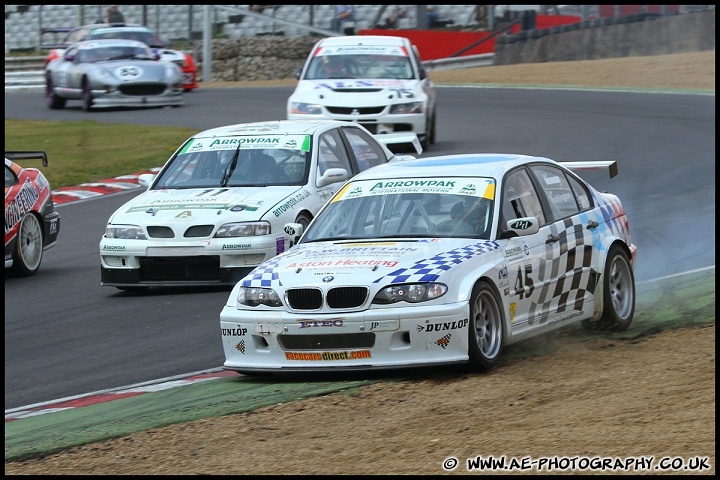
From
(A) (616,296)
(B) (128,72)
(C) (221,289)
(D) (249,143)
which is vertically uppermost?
(B) (128,72)

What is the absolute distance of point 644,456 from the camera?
5383mm

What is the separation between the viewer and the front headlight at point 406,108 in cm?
1855

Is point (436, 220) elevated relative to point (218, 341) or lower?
elevated

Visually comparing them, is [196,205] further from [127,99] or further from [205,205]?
[127,99]

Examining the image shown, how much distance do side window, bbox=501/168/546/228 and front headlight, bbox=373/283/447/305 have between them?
104 centimetres

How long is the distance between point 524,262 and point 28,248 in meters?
6.12

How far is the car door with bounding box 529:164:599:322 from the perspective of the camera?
333 inches

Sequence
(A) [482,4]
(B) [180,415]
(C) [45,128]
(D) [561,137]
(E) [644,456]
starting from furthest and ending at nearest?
(A) [482,4], (C) [45,128], (D) [561,137], (B) [180,415], (E) [644,456]

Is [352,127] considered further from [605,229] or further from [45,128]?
[45,128]

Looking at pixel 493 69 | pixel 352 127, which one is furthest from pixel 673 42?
pixel 352 127

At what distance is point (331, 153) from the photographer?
12.3 meters

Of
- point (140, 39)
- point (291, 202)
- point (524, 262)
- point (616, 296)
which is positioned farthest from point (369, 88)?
point (140, 39)

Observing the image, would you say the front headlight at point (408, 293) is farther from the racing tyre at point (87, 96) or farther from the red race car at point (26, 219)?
the racing tyre at point (87, 96)

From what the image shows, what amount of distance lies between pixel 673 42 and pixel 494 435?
1308 inches
